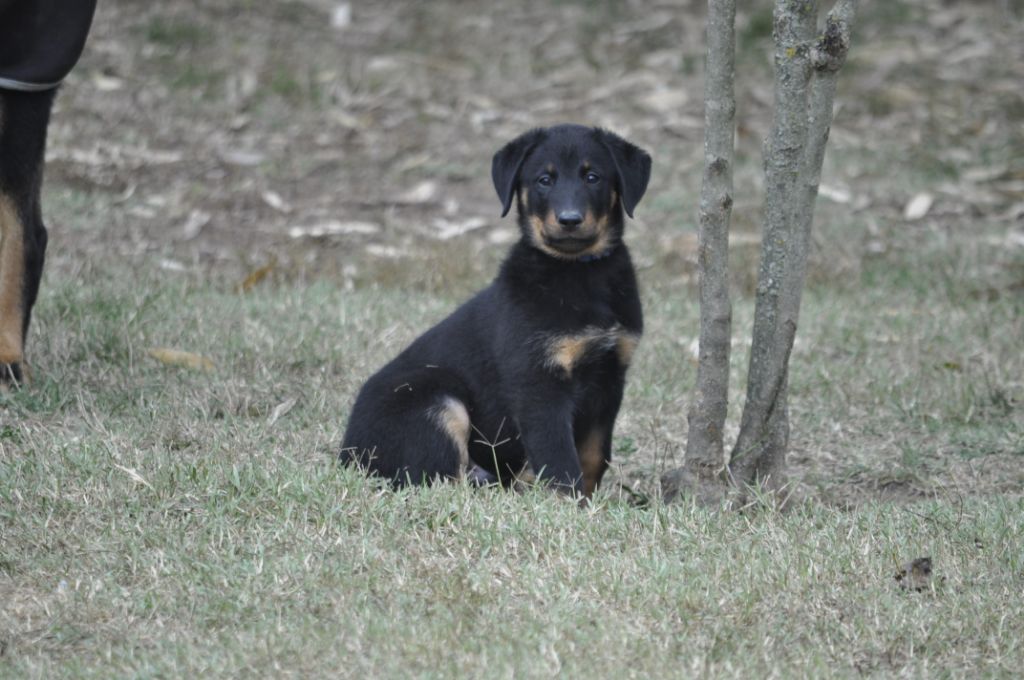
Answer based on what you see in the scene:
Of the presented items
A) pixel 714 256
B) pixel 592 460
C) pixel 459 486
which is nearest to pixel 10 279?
pixel 459 486

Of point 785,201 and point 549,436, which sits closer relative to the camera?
point 785,201

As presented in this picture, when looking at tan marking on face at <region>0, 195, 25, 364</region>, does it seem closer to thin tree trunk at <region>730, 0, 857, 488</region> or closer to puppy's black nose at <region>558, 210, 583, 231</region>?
puppy's black nose at <region>558, 210, 583, 231</region>

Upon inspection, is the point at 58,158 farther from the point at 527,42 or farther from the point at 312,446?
the point at 312,446

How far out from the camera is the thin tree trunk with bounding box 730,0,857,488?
4.57 meters

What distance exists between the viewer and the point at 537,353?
15.7 ft

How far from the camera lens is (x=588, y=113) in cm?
1105

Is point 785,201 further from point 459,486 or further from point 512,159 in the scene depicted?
point 459,486

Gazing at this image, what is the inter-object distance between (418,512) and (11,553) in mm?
1190

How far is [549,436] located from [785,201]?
43.0 inches

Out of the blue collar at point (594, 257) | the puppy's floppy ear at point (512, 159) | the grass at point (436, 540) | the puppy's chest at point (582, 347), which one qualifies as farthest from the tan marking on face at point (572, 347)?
the puppy's floppy ear at point (512, 159)

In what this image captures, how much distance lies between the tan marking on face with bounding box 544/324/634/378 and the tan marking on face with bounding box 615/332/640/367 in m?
0.06

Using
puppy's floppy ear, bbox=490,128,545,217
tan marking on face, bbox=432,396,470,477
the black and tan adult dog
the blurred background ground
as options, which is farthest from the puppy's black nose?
the blurred background ground

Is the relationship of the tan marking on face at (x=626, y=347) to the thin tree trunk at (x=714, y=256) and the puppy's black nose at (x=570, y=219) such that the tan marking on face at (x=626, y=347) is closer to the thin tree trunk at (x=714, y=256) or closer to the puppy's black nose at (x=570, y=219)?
the thin tree trunk at (x=714, y=256)

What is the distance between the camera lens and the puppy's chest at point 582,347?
15.7 ft
